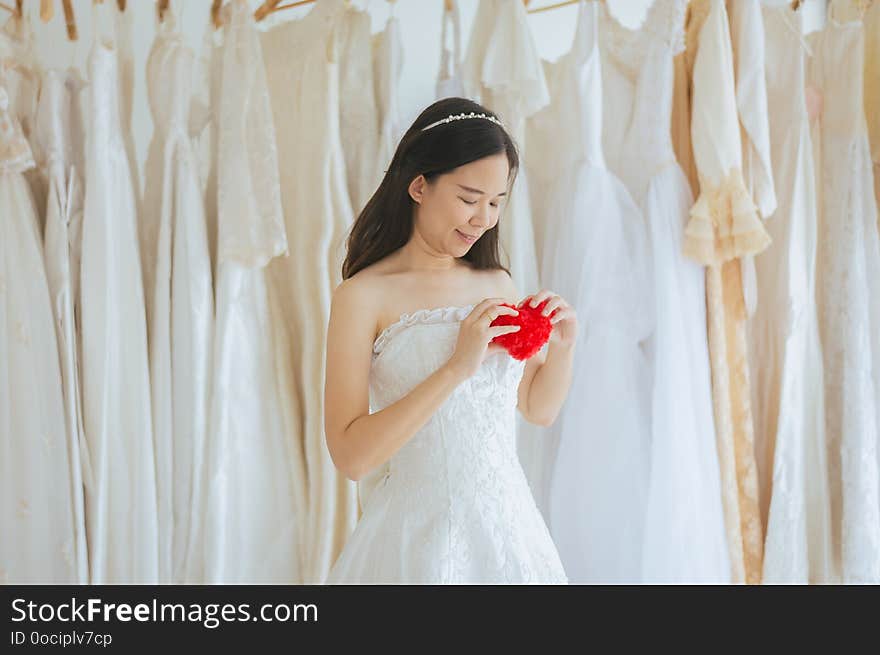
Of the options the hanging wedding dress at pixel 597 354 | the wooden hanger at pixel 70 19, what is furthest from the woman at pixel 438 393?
the wooden hanger at pixel 70 19

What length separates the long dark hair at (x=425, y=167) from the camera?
1.32 meters

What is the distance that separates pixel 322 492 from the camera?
196cm

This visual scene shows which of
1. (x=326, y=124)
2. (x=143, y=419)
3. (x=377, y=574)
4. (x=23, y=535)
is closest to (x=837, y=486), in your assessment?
(x=377, y=574)

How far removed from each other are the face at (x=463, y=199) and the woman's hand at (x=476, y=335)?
129mm

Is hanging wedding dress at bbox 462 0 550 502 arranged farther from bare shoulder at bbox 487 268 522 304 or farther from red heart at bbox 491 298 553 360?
red heart at bbox 491 298 553 360

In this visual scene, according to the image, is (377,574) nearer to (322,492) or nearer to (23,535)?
(322,492)

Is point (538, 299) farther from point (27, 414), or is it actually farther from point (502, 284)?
point (27, 414)

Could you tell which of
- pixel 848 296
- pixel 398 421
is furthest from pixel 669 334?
pixel 398 421

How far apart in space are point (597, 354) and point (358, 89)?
2.55 feet

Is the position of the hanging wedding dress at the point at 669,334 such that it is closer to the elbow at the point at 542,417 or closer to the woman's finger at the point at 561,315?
the elbow at the point at 542,417

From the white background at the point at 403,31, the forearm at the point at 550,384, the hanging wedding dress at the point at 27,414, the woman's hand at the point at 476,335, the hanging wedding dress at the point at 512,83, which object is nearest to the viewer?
the woman's hand at the point at 476,335

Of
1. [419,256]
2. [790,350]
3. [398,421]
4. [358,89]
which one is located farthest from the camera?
[358,89]

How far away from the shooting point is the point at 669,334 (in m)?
1.91
